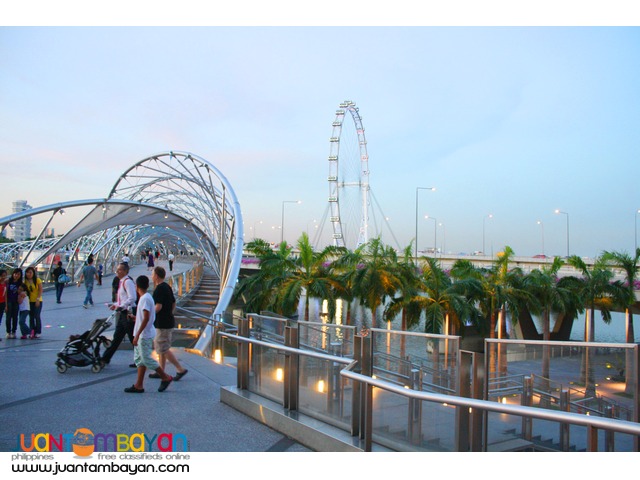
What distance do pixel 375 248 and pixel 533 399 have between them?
21769mm

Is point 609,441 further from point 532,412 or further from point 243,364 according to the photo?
point 243,364

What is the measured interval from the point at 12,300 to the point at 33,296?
41cm

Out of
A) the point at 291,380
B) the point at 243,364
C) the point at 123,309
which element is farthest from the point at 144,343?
the point at 291,380

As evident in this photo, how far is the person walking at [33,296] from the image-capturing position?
1177 cm

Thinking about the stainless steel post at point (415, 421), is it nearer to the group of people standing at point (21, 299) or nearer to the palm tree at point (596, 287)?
the group of people standing at point (21, 299)

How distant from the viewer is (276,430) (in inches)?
230

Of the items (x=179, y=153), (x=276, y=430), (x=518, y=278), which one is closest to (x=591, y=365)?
(x=276, y=430)

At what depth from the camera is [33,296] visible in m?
11.8

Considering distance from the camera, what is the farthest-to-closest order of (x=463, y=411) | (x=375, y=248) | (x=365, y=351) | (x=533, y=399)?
1. (x=375, y=248)
2. (x=533, y=399)
3. (x=365, y=351)
4. (x=463, y=411)

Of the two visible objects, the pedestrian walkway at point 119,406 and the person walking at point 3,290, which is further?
the person walking at point 3,290

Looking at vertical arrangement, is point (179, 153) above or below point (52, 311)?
above

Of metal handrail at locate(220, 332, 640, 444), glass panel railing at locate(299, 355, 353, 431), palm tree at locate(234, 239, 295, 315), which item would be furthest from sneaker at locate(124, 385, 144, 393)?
palm tree at locate(234, 239, 295, 315)

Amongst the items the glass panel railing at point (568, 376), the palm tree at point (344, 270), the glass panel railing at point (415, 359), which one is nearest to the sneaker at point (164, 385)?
the glass panel railing at point (415, 359)
